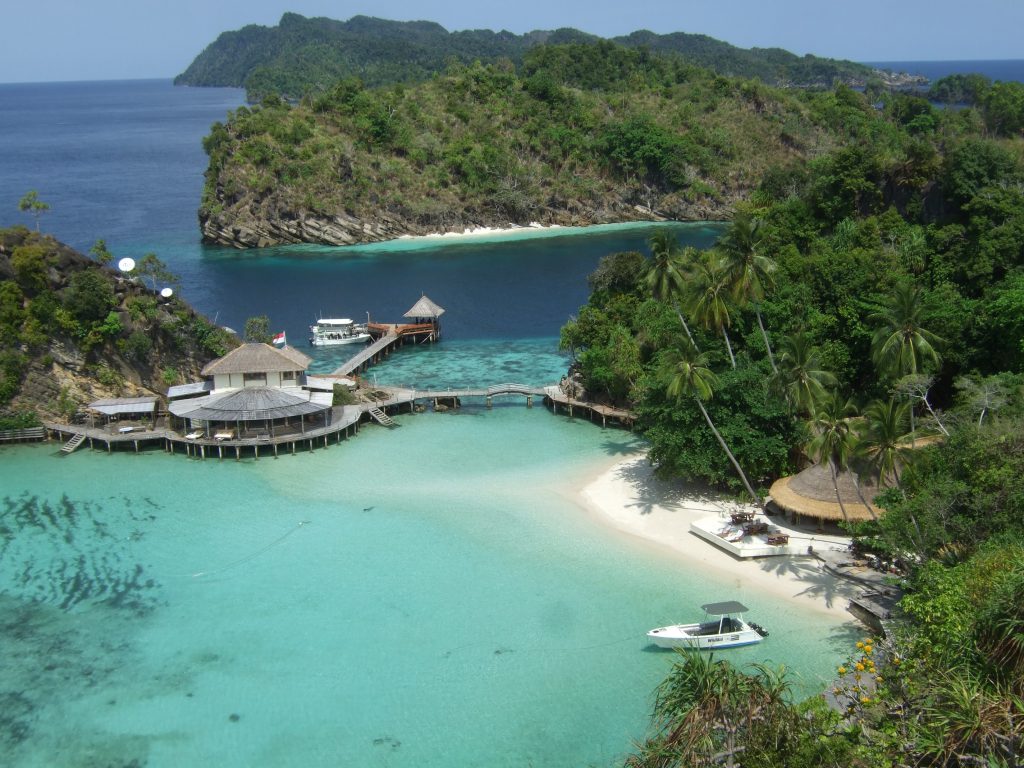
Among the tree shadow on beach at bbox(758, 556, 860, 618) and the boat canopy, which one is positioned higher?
the boat canopy

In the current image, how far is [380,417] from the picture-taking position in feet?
155

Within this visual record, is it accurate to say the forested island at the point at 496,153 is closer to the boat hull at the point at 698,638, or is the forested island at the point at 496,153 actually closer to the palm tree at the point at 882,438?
the palm tree at the point at 882,438

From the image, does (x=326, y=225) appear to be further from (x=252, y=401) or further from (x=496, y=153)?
(x=252, y=401)

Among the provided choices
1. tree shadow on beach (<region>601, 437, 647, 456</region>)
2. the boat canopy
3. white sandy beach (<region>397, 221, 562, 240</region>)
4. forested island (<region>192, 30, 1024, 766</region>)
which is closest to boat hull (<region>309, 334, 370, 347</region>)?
forested island (<region>192, 30, 1024, 766</region>)

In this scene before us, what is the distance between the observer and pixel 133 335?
47344mm

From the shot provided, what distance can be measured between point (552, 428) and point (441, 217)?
6120cm

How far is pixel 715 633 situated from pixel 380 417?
2496 centimetres

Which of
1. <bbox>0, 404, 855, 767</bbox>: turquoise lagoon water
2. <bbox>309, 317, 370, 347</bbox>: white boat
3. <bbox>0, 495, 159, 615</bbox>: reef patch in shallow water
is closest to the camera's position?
<bbox>0, 404, 855, 767</bbox>: turquoise lagoon water

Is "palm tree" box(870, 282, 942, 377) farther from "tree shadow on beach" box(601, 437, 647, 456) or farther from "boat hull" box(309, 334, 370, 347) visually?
"boat hull" box(309, 334, 370, 347)

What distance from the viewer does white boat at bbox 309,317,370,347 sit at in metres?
62.5

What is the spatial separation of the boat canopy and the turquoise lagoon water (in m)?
1.30

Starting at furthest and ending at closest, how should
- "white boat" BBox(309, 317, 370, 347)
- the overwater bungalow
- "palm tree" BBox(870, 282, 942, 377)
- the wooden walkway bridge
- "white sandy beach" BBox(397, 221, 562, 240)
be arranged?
"white sandy beach" BBox(397, 221, 562, 240), "white boat" BBox(309, 317, 370, 347), the wooden walkway bridge, the overwater bungalow, "palm tree" BBox(870, 282, 942, 377)

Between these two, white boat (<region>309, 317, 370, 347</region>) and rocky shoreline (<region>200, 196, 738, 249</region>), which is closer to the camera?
white boat (<region>309, 317, 370, 347</region>)

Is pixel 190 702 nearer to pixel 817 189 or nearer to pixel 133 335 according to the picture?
pixel 133 335
